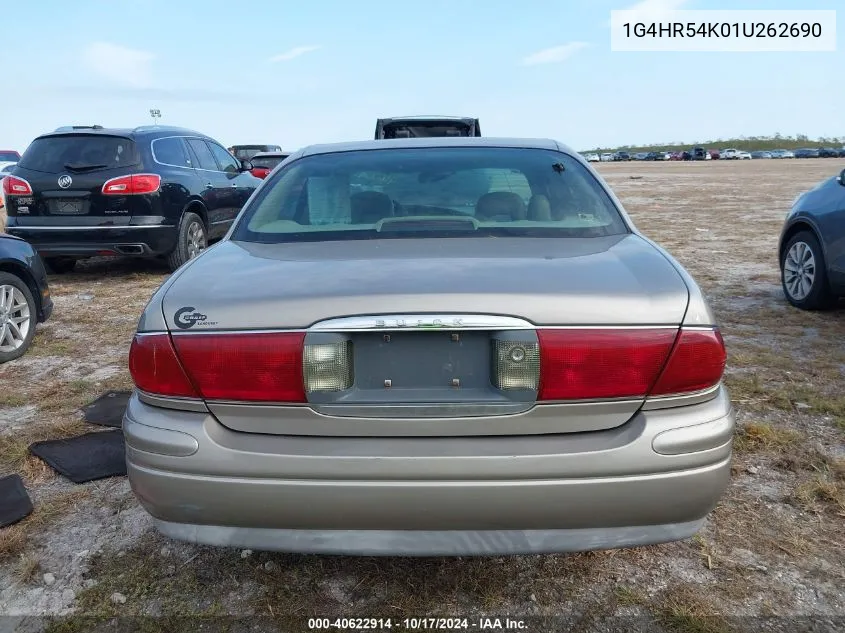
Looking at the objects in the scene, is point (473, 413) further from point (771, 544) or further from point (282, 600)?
point (771, 544)

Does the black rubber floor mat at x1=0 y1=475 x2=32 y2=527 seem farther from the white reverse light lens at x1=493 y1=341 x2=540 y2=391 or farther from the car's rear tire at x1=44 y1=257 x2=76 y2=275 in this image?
the car's rear tire at x1=44 y1=257 x2=76 y2=275

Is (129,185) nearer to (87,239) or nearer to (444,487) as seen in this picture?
(87,239)

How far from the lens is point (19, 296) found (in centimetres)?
522

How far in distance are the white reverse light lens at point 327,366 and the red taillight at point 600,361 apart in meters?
0.55

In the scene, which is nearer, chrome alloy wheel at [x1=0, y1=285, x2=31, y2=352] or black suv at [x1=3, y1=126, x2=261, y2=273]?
chrome alloy wheel at [x1=0, y1=285, x2=31, y2=352]

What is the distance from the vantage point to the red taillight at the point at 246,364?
75.8 inches

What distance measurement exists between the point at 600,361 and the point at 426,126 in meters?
9.38

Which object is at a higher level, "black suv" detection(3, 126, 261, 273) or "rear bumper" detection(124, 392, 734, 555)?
"black suv" detection(3, 126, 261, 273)

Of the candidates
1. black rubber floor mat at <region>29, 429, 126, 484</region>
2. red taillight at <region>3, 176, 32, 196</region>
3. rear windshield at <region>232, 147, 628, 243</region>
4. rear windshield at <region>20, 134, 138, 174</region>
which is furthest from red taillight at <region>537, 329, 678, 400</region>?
red taillight at <region>3, 176, 32, 196</region>

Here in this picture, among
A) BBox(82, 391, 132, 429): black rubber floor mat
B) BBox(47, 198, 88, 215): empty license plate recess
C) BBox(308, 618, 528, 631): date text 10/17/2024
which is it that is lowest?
BBox(308, 618, 528, 631): date text 10/17/2024

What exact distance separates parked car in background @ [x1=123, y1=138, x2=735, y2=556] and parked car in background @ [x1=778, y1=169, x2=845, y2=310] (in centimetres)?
442

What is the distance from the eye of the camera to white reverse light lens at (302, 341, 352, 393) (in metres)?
1.91

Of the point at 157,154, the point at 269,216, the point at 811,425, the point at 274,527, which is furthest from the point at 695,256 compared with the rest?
the point at 274,527

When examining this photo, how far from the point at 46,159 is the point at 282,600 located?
279 inches
